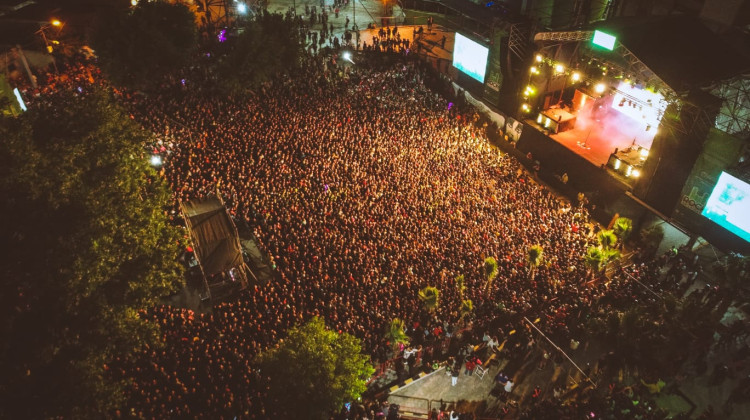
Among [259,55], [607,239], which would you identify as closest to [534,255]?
[607,239]

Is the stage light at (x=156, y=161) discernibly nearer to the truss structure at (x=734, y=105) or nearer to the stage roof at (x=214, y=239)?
the stage roof at (x=214, y=239)

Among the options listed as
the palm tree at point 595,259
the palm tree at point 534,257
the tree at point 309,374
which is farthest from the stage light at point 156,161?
the palm tree at point 595,259

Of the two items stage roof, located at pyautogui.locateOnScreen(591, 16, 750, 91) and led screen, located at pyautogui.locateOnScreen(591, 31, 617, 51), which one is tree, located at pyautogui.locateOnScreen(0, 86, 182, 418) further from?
stage roof, located at pyautogui.locateOnScreen(591, 16, 750, 91)

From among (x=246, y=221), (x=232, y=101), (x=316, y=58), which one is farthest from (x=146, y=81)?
(x=246, y=221)

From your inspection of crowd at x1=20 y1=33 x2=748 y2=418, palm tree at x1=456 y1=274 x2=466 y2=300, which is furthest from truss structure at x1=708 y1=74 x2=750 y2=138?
palm tree at x1=456 y1=274 x2=466 y2=300

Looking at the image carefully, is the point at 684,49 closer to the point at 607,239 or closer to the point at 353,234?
the point at 607,239

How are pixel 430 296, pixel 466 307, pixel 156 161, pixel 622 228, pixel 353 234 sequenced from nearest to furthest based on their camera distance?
pixel 430 296 < pixel 466 307 < pixel 353 234 < pixel 622 228 < pixel 156 161

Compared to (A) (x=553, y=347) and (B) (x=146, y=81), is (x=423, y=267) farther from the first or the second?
(B) (x=146, y=81)
